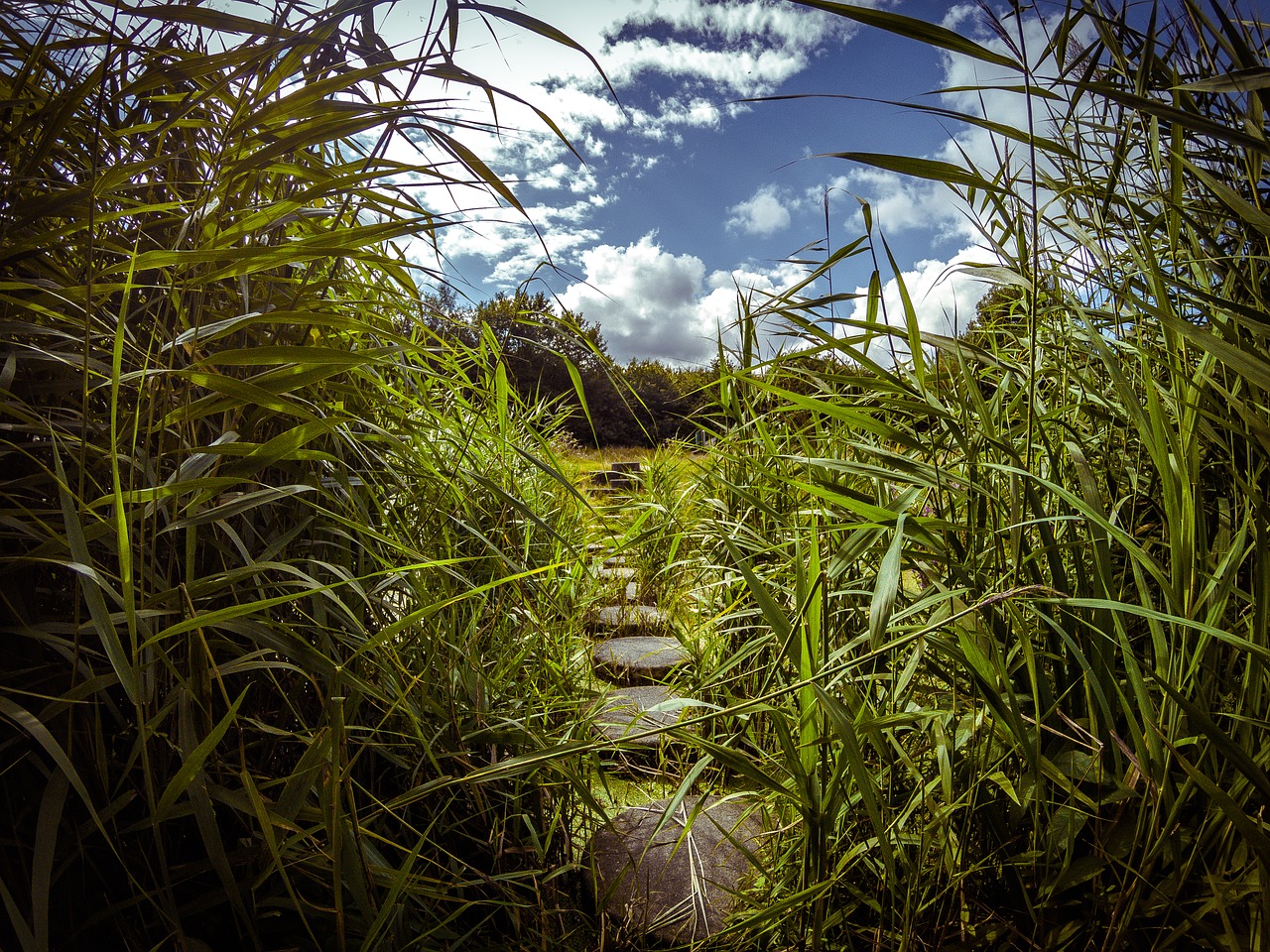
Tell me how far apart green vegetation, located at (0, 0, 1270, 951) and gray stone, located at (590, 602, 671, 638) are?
4.94 ft

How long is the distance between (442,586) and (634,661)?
114 centimetres

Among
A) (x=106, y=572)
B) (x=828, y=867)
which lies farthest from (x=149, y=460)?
(x=828, y=867)

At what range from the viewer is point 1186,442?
67 centimetres

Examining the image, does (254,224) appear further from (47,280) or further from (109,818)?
(109,818)

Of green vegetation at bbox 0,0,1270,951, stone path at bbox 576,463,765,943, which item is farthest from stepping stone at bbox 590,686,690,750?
green vegetation at bbox 0,0,1270,951

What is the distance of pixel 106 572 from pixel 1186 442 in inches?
45.3

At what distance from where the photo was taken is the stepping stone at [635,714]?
1.28 metres

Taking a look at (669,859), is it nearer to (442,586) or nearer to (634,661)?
(442,586)

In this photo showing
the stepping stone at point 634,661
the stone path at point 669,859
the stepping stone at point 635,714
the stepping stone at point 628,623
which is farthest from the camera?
the stepping stone at point 628,623

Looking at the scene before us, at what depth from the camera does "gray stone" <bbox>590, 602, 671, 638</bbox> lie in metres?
2.49

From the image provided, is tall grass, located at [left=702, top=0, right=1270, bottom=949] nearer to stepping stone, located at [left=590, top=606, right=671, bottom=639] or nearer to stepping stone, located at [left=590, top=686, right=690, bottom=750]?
stepping stone, located at [left=590, top=686, right=690, bottom=750]

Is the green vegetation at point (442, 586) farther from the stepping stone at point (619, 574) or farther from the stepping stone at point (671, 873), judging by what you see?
the stepping stone at point (619, 574)

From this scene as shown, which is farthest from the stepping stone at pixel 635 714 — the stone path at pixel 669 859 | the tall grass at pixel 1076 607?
the tall grass at pixel 1076 607

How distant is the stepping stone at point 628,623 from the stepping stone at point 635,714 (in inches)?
26.5
